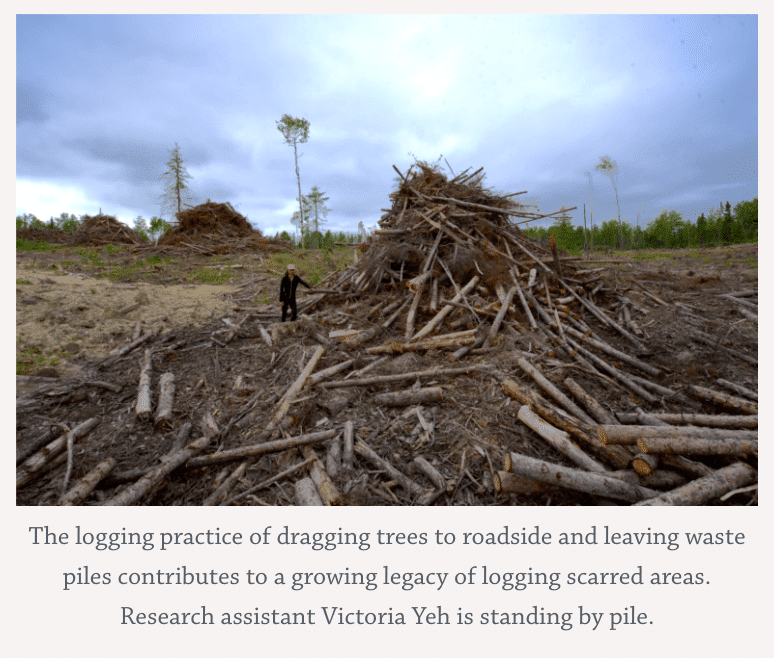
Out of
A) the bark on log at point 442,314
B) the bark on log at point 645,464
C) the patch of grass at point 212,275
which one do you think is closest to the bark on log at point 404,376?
the bark on log at point 442,314

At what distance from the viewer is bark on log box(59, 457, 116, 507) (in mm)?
3824

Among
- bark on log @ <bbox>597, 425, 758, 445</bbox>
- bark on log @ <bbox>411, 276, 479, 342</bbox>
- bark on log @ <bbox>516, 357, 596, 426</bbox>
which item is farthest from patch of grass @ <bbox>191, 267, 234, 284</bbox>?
bark on log @ <bbox>597, 425, 758, 445</bbox>

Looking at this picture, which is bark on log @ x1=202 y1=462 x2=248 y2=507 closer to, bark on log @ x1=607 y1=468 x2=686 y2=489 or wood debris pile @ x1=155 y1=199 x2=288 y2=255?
bark on log @ x1=607 y1=468 x2=686 y2=489

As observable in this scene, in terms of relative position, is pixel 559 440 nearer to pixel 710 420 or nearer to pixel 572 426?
pixel 572 426

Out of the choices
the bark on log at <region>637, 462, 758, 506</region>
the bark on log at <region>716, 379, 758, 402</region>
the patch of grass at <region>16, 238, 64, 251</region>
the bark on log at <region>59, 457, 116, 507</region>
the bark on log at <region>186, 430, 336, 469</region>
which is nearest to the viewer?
the bark on log at <region>637, 462, 758, 506</region>

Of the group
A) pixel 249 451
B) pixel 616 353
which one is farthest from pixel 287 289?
pixel 616 353

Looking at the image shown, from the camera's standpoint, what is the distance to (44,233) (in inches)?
885

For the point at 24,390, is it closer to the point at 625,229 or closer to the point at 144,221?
the point at 144,221

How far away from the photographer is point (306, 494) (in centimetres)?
378

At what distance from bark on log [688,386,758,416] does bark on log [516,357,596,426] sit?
6.86 ft

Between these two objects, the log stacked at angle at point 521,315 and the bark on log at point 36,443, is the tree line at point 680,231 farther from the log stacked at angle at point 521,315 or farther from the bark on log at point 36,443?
the bark on log at point 36,443

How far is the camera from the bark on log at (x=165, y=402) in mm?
5199

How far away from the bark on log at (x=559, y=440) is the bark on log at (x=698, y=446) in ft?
1.56
